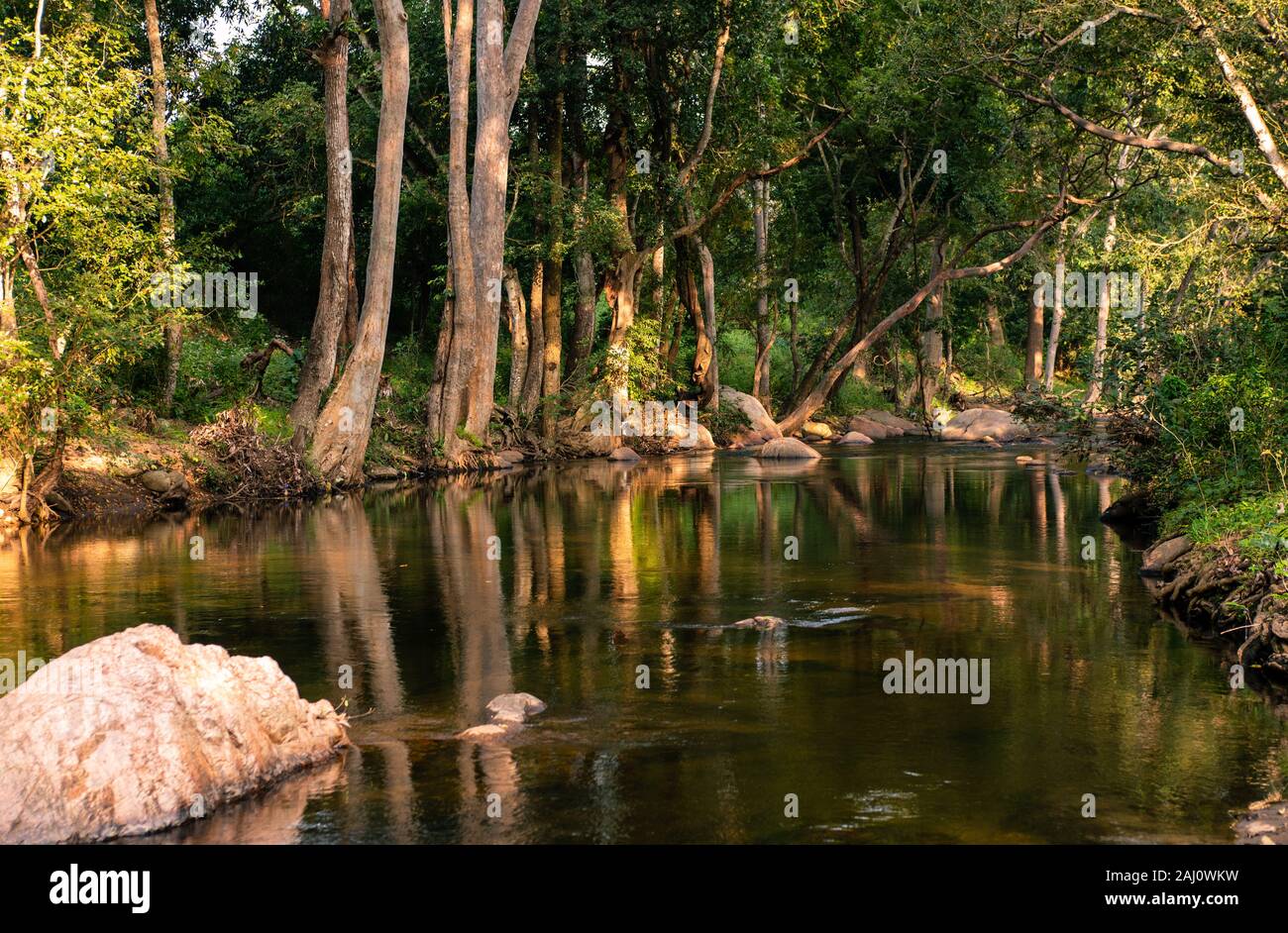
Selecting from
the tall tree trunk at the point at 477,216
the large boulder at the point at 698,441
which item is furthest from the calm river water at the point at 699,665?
the large boulder at the point at 698,441

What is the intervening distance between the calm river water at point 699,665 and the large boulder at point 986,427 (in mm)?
20165

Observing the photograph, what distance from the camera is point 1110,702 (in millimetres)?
9000

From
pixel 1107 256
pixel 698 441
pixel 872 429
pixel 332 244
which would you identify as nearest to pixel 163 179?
pixel 332 244

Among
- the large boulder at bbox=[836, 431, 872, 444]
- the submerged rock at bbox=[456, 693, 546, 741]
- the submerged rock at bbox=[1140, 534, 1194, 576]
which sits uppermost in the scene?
the large boulder at bbox=[836, 431, 872, 444]

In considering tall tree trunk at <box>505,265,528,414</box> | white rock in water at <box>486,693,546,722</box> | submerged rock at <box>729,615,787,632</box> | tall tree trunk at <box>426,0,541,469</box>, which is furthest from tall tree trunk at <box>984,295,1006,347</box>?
white rock in water at <box>486,693,546,722</box>

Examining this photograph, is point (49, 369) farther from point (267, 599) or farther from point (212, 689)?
point (212, 689)

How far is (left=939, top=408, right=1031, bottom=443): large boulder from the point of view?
39.9m

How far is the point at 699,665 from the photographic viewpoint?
10.1 meters

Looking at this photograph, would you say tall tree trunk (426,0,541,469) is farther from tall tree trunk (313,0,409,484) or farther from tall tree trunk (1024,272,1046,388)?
tall tree trunk (1024,272,1046,388)

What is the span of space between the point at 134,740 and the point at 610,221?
2573cm

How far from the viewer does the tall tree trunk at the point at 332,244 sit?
2456cm

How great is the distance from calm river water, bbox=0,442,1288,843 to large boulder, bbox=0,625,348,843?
9.3 inches

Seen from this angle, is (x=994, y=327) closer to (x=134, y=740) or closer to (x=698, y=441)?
(x=698, y=441)

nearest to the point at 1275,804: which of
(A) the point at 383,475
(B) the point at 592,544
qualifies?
(B) the point at 592,544
